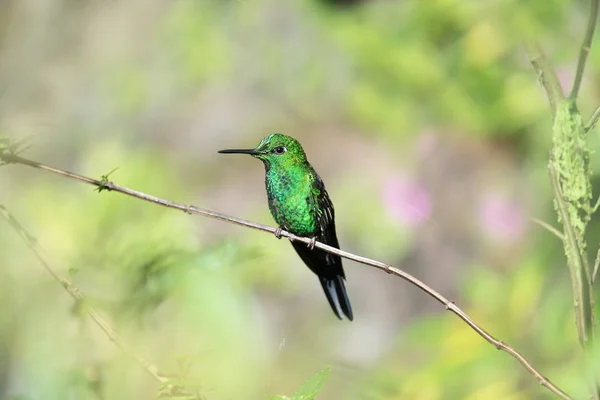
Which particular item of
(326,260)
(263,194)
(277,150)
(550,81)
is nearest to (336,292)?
(326,260)

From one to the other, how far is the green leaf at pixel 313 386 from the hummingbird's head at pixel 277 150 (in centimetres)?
35

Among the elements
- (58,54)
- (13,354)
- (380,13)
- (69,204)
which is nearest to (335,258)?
(69,204)

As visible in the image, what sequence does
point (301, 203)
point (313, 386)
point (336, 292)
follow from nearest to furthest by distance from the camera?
point (313, 386) < point (336, 292) < point (301, 203)

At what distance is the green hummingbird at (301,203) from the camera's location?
954mm

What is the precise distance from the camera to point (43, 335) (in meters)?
1.54

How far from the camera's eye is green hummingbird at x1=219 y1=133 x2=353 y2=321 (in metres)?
0.95

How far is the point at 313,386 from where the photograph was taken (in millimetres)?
648

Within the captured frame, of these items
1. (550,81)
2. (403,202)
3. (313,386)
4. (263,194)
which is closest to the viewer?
(313,386)

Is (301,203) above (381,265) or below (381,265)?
above

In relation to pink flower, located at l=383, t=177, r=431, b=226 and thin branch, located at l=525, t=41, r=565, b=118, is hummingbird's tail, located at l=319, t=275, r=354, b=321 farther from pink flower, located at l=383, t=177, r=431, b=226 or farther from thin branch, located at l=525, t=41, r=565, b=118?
pink flower, located at l=383, t=177, r=431, b=226

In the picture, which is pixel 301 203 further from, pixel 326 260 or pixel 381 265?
pixel 381 265

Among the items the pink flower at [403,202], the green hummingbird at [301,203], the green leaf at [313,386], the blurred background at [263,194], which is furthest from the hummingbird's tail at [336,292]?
the pink flower at [403,202]

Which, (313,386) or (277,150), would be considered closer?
(313,386)

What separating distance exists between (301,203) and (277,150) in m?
0.16
